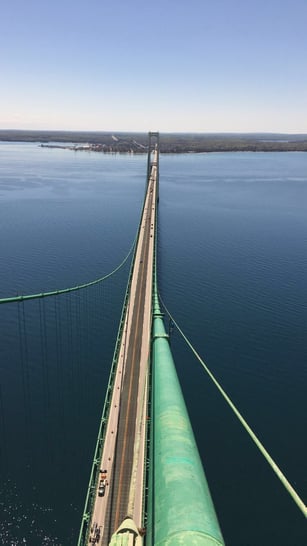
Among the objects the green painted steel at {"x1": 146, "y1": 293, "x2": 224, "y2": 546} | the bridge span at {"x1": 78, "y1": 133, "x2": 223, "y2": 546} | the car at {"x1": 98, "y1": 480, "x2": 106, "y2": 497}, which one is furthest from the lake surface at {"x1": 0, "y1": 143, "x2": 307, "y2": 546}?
the green painted steel at {"x1": 146, "y1": 293, "x2": 224, "y2": 546}

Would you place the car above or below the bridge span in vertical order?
below

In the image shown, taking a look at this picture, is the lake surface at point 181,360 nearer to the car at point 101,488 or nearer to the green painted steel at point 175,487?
the car at point 101,488

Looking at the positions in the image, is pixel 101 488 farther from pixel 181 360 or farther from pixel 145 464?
pixel 181 360

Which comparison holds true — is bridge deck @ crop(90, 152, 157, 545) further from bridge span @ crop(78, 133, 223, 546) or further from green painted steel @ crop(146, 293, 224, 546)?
green painted steel @ crop(146, 293, 224, 546)

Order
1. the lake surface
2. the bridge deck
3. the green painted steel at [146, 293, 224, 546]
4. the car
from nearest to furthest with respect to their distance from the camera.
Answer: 1. the green painted steel at [146, 293, 224, 546]
2. the bridge deck
3. the car
4. the lake surface

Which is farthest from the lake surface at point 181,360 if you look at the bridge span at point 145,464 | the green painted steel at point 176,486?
the green painted steel at point 176,486

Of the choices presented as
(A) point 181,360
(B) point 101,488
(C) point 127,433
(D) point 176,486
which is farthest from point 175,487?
(A) point 181,360
